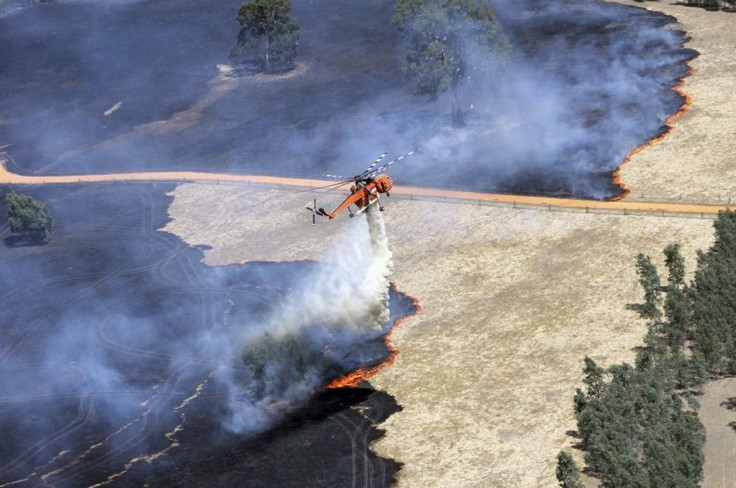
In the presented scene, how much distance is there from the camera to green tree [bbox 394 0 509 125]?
443 feet

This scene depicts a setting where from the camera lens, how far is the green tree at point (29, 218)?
121 meters

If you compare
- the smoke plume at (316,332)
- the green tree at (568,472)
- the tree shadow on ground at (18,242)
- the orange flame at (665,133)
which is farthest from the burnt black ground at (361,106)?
the green tree at (568,472)

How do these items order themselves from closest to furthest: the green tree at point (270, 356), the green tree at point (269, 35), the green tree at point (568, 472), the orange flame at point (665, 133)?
the green tree at point (568, 472), the green tree at point (270, 356), the orange flame at point (665, 133), the green tree at point (269, 35)

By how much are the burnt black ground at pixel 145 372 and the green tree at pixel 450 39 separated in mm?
38734

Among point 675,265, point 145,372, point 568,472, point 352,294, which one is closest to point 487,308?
point 352,294

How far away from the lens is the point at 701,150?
116 meters

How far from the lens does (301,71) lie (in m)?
171

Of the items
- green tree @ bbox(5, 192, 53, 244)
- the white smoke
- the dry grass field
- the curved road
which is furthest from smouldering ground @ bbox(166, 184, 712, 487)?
green tree @ bbox(5, 192, 53, 244)

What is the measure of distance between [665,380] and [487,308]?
21.7 m

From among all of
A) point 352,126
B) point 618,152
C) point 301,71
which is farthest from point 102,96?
point 618,152

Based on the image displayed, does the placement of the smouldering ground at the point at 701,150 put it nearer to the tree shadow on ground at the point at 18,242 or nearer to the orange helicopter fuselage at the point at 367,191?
the orange helicopter fuselage at the point at 367,191

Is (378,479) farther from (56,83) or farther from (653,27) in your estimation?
(56,83)

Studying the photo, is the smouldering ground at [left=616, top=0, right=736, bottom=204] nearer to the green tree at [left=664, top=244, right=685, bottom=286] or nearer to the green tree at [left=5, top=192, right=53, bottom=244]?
the green tree at [left=664, top=244, right=685, bottom=286]

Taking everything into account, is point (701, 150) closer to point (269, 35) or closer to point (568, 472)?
point (568, 472)
